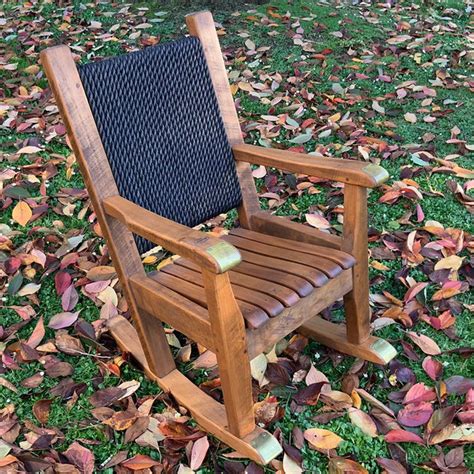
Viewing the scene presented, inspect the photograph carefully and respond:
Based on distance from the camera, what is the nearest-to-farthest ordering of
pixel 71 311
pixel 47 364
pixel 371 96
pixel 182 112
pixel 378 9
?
1. pixel 182 112
2. pixel 47 364
3. pixel 71 311
4. pixel 371 96
5. pixel 378 9

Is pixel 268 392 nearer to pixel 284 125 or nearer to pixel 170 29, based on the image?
pixel 284 125

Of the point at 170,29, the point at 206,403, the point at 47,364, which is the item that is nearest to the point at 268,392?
the point at 206,403

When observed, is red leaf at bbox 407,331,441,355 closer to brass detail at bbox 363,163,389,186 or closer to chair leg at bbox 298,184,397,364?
chair leg at bbox 298,184,397,364

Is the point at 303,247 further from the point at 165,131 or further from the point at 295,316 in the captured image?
the point at 165,131

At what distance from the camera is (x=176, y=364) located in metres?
2.14

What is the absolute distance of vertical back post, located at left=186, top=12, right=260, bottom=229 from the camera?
1977mm

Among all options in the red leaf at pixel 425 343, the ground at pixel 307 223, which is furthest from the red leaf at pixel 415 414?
the red leaf at pixel 425 343

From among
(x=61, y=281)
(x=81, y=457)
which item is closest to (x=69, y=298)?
(x=61, y=281)

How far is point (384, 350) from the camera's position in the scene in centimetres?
198

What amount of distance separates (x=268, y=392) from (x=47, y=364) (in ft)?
2.54

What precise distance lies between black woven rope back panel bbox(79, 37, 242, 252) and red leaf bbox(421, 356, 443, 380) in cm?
83

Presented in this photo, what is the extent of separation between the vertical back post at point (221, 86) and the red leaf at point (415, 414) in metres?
0.81

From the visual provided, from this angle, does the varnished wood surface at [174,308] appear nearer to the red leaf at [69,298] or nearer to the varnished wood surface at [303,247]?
the varnished wood surface at [303,247]

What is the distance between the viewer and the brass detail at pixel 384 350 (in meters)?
1.97
